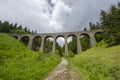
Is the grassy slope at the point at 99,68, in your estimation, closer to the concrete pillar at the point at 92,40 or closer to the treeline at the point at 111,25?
the treeline at the point at 111,25

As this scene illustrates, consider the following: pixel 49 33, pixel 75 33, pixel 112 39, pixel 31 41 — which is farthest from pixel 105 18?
pixel 31 41

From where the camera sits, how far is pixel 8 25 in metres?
122

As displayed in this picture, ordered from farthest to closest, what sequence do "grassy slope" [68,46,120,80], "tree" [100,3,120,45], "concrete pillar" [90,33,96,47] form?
"concrete pillar" [90,33,96,47] < "tree" [100,3,120,45] < "grassy slope" [68,46,120,80]

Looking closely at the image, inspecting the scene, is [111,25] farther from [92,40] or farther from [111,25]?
[92,40]

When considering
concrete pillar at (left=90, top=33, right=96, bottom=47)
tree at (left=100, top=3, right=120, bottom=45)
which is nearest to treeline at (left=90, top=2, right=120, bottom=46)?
tree at (left=100, top=3, right=120, bottom=45)

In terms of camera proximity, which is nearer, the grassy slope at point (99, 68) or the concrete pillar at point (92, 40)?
the grassy slope at point (99, 68)

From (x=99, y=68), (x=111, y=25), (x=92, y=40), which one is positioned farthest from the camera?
(x=92, y=40)

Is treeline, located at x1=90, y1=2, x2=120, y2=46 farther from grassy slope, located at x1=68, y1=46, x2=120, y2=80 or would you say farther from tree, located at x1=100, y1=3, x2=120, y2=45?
grassy slope, located at x1=68, y1=46, x2=120, y2=80

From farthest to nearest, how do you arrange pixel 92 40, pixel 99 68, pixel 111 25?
pixel 92 40, pixel 111 25, pixel 99 68

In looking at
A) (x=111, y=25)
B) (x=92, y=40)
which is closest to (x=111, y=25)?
(x=111, y=25)

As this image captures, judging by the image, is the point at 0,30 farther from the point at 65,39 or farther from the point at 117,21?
the point at 117,21

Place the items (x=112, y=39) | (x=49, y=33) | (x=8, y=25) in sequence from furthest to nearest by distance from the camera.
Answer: (x=8, y=25) < (x=49, y=33) < (x=112, y=39)

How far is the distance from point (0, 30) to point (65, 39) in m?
52.4

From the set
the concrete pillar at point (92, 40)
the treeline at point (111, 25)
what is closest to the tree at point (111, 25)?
the treeline at point (111, 25)
